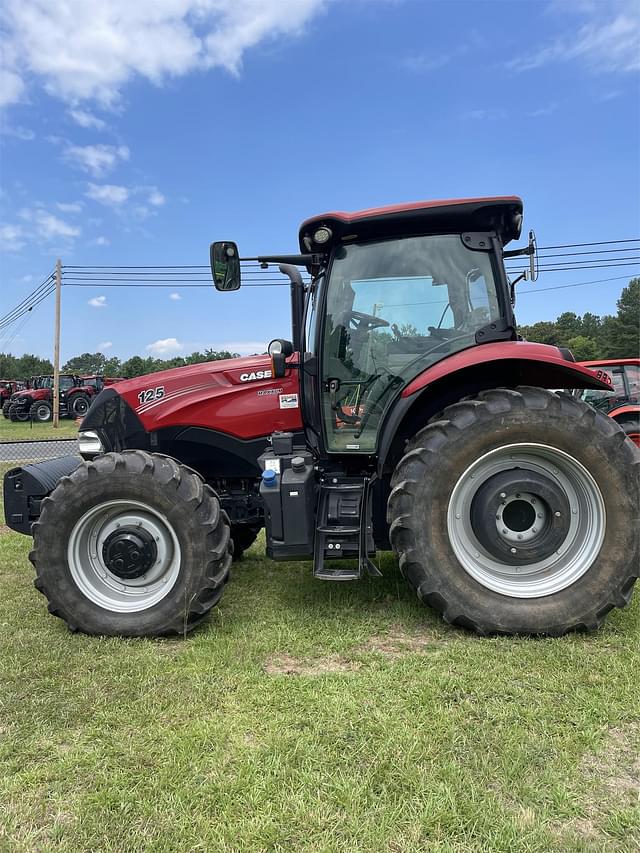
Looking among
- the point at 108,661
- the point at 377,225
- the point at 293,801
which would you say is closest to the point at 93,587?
the point at 108,661

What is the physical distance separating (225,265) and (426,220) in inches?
48.5

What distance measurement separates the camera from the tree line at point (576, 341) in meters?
51.1

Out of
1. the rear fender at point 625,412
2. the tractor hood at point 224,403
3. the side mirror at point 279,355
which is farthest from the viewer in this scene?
the rear fender at point 625,412

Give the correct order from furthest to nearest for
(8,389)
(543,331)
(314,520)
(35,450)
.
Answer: (543,331)
(8,389)
(35,450)
(314,520)

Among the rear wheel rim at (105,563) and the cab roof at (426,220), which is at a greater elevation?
the cab roof at (426,220)

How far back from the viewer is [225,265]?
335 cm

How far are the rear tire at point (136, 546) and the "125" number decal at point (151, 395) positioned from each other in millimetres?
711

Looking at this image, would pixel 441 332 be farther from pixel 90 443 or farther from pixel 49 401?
pixel 49 401

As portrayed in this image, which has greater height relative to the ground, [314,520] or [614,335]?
[614,335]

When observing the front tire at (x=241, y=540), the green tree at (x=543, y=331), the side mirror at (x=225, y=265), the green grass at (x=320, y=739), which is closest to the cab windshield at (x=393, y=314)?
the side mirror at (x=225, y=265)

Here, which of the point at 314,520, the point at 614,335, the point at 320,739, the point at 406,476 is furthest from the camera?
the point at 614,335

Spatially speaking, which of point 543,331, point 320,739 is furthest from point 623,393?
point 543,331

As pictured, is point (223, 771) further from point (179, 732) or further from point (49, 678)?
point (49, 678)

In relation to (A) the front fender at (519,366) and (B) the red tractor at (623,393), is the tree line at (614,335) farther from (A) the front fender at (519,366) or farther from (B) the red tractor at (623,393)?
(A) the front fender at (519,366)
